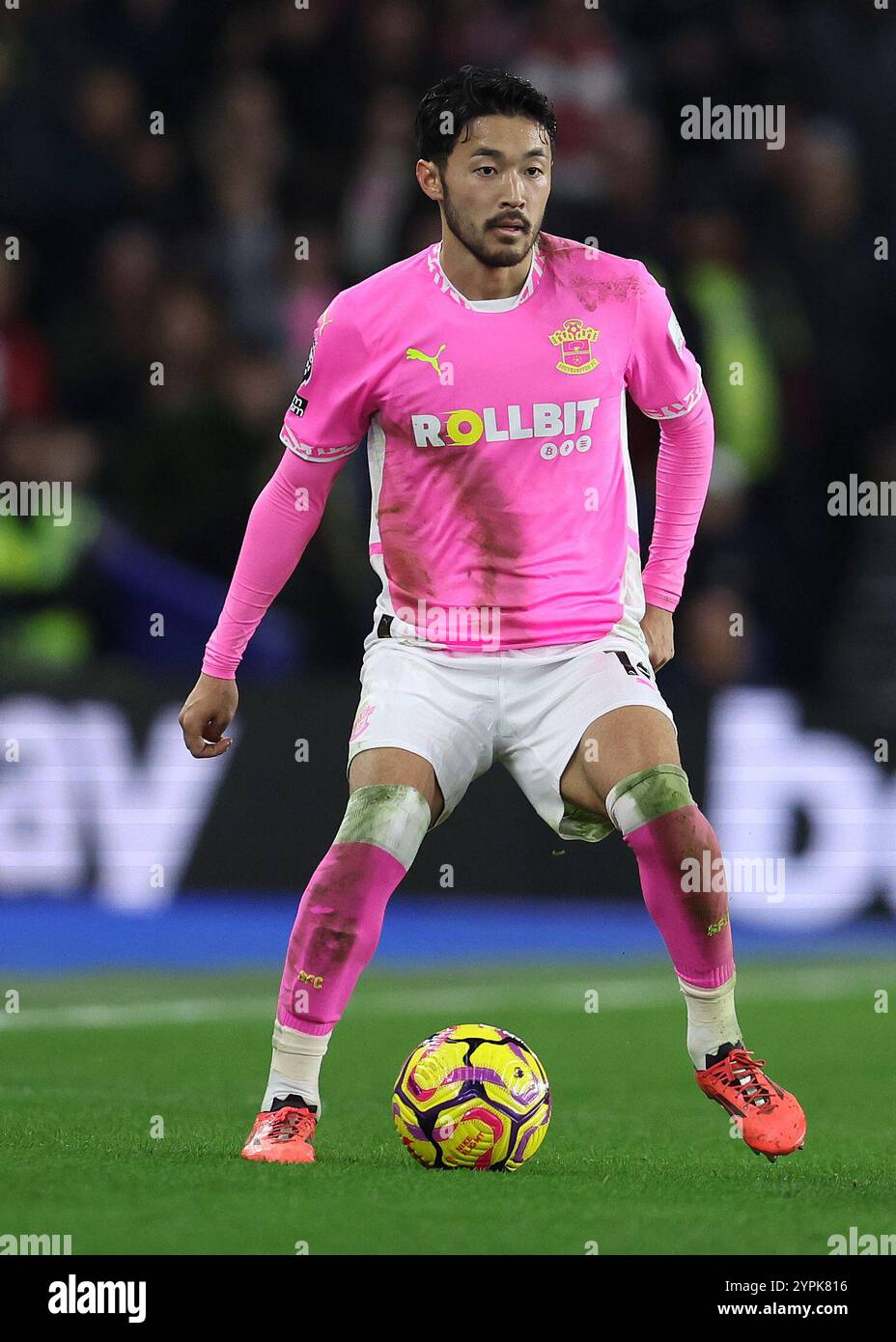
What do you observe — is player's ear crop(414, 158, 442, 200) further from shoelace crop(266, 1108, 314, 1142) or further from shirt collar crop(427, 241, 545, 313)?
shoelace crop(266, 1108, 314, 1142)

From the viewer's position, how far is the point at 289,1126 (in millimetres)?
5574

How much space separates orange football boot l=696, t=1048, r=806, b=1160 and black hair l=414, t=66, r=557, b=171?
7.54ft

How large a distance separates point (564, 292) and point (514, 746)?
3.80 ft

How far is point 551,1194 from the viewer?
17.0ft

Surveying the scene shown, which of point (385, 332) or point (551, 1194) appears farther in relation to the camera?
point (385, 332)

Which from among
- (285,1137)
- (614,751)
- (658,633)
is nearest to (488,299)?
(658,633)

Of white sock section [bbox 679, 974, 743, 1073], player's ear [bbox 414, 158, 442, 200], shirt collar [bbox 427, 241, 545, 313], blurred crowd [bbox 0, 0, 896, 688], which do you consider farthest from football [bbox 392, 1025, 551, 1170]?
blurred crowd [bbox 0, 0, 896, 688]

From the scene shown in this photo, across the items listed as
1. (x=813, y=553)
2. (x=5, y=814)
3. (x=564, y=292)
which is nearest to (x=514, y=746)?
(x=564, y=292)

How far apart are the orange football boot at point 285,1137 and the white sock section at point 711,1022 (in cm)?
94

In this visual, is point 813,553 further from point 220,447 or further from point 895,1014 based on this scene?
point 895,1014

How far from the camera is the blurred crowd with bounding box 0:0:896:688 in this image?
12.5m

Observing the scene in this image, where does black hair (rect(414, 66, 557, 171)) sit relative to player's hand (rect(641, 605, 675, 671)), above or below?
above

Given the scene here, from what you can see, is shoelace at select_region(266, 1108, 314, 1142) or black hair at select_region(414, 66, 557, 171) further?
black hair at select_region(414, 66, 557, 171)

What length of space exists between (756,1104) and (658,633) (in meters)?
1.35
